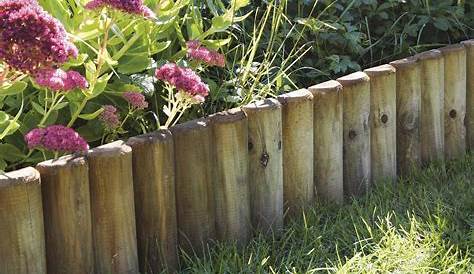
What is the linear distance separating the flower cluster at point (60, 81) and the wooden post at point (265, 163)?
2.53 feet

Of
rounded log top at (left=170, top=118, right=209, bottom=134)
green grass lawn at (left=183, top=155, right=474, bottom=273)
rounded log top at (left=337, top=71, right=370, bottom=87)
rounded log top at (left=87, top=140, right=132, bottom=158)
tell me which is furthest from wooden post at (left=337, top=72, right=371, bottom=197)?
rounded log top at (left=87, top=140, right=132, bottom=158)

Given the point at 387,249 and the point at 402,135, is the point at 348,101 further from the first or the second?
the point at 387,249

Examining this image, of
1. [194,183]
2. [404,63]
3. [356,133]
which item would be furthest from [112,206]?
[404,63]

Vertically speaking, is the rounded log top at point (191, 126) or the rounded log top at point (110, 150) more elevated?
the rounded log top at point (191, 126)

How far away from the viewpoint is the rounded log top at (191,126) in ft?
9.87

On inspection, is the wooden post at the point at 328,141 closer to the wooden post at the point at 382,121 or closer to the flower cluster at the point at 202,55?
the wooden post at the point at 382,121

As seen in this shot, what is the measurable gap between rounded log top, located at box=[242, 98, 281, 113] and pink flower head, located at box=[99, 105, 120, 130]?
22.3 inches

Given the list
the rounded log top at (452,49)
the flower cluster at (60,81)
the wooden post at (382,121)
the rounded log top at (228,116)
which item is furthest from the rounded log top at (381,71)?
the flower cluster at (60,81)

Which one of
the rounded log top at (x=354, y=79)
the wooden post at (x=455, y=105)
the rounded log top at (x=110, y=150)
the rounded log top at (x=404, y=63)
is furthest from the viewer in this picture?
the wooden post at (x=455, y=105)

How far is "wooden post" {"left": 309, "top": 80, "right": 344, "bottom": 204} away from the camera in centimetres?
352

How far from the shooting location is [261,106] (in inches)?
128

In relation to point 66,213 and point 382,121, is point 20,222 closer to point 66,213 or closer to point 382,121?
point 66,213

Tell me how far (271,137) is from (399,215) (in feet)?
1.76

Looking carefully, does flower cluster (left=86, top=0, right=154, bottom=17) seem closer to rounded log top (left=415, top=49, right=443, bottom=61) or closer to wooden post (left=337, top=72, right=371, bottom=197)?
wooden post (left=337, top=72, right=371, bottom=197)
